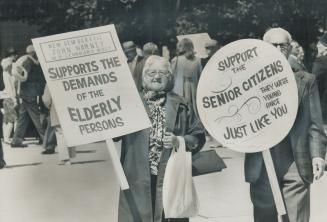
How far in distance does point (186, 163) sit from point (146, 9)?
113cm

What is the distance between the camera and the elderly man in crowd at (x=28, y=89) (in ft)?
21.2

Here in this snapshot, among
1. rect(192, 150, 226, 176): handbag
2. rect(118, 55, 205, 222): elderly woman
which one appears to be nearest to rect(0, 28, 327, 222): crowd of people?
rect(118, 55, 205, 222): elderly woman

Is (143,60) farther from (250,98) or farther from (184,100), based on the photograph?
(250,98)

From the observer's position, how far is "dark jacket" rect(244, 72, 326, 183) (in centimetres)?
611

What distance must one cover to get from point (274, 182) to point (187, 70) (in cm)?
100

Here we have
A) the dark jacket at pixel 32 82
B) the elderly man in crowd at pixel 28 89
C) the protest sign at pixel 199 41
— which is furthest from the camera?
the dark jacket at pixel 32 82

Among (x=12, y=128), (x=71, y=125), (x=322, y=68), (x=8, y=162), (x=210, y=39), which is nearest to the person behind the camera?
(x=71, y=125)

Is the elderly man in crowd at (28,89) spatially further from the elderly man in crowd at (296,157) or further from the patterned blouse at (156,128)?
the elderly man in crowd at (296,157)

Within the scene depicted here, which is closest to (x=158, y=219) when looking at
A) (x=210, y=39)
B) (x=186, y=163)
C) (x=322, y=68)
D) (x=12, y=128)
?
(x=186, y=163)

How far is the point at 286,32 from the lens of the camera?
622 centimetres

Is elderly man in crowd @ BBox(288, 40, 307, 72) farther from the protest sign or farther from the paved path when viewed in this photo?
the paved path

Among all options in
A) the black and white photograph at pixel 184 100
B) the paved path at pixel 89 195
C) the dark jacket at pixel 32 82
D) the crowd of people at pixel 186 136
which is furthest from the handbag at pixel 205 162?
the dark jacket at pixel 32 82

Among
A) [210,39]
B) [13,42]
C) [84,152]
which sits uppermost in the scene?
[13,42]

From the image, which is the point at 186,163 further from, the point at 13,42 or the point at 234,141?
the point at 13,42
